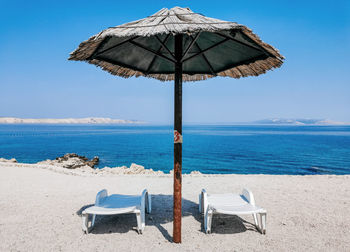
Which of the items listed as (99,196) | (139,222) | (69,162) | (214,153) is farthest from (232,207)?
(214,153)

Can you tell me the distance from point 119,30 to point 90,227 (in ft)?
11.2

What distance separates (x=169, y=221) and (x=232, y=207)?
130 centimetres

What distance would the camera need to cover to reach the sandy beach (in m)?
3.73

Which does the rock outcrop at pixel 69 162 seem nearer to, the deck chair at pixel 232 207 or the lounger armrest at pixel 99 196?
the lounger armrest at pixel 99 196

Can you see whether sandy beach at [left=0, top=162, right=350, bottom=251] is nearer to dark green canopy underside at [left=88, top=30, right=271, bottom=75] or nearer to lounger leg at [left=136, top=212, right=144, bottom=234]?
lounger leg at [left=136, top=212, right=144, bottom=234]

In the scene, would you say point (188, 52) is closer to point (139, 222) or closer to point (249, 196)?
point (249, 196)

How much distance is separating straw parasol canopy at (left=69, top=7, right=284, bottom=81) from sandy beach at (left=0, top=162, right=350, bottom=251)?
2933 millimetres

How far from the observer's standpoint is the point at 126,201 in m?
4.62

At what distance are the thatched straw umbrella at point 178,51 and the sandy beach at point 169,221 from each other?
763 mm

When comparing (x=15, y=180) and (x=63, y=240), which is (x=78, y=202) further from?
(x=15, y=180)

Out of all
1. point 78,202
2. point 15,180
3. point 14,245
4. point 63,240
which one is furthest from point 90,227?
point 15,180

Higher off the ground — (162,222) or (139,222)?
(139,222)

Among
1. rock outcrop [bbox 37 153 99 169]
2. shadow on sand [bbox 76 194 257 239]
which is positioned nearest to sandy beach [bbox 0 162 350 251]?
shadow on sand [bbox 76 194 257 239]

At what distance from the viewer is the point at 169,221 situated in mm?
4715
